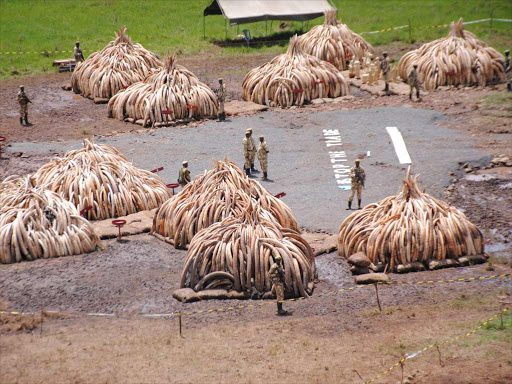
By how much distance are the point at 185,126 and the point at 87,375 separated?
14.2 m

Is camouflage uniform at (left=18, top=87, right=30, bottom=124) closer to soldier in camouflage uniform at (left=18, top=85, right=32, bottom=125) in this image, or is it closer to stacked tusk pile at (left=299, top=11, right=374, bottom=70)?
soldier in camouflage uniform at (left=18, top=85, right=32, bottom=125)

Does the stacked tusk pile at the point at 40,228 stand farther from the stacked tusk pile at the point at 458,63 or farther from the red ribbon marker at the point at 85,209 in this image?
the stacked tusk pile at the point at 458,63

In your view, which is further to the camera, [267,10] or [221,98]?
[267,10]

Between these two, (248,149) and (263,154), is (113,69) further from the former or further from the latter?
(263,154)

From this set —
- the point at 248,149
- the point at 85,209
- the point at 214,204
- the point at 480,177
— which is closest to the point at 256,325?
the point at 214,204

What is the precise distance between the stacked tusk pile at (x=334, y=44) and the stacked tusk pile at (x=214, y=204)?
48.8 feet

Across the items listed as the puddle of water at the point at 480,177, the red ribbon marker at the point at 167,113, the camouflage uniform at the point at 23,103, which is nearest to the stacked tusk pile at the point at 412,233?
the puddle of water at the point at 480,177

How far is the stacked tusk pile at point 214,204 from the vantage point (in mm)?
17031

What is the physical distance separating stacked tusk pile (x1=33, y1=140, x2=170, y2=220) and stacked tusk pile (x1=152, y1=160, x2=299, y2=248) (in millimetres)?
1564

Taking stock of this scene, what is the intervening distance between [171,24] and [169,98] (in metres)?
14.3

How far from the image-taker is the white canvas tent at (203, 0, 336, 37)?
1400 inches

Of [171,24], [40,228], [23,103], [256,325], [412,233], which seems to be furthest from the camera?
→ [171,24]

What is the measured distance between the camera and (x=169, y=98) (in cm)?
2616

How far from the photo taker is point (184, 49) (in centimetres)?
3622
